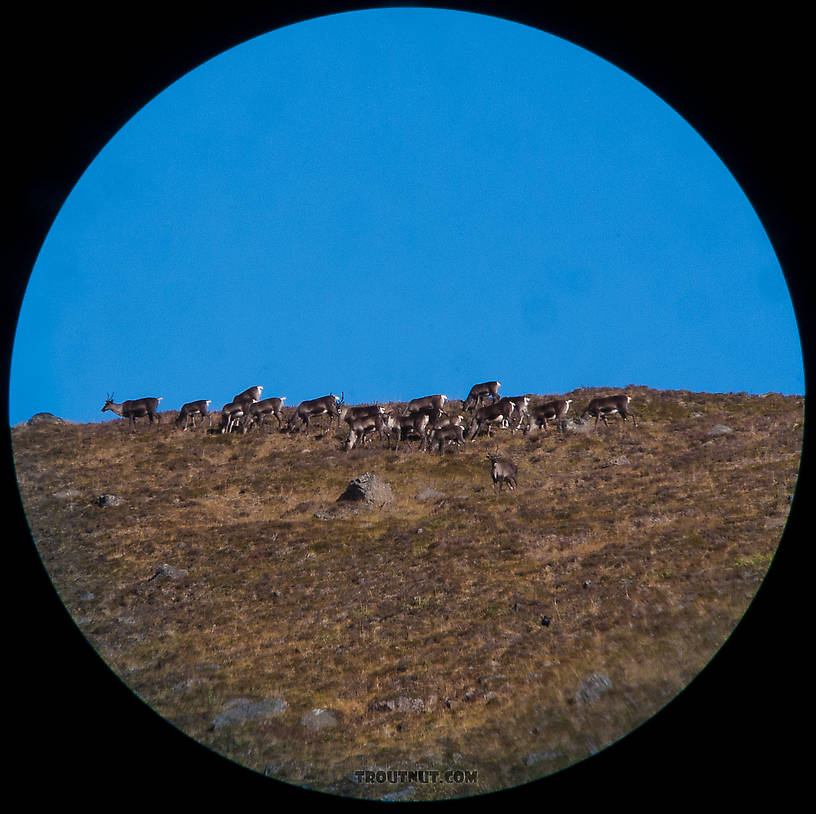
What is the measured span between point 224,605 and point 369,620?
4.78 m

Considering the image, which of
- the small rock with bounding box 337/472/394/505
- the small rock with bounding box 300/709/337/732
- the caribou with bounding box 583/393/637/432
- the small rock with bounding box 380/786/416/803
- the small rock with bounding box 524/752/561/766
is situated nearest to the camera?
the small rock with bounding box 380/786/416/803

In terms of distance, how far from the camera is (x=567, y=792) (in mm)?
5602

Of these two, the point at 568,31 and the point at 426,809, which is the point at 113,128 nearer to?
the point at 568,31

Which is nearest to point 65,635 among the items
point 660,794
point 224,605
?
point 660,794

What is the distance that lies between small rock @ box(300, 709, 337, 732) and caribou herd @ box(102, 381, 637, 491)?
23387 millimetres

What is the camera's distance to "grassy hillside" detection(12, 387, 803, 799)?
1506cm

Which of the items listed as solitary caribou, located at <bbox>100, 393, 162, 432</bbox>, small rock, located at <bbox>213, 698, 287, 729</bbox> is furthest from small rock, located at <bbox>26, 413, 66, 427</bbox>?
Answer: small rock, located at <bbox>213, 698, 287, 729</bbox>

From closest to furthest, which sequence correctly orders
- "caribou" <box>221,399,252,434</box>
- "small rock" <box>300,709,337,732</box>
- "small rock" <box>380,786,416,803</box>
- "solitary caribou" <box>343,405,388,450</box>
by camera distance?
"small rock" <box>380,786,416,803</box> → "small rock" <box>300,709,337,732</box> → "solitary caribou" <box>343,405,388,450</box> → "caribou" <box>221,399,252,434</box>

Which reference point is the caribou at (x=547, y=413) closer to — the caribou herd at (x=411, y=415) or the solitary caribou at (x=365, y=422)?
the caribou herd at (x=411, y=415)

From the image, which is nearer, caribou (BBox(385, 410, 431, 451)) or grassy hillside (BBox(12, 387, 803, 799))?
grassy hillside (BBox(12, 387, 803, 799))

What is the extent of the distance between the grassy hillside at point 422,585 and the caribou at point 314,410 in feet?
22.5

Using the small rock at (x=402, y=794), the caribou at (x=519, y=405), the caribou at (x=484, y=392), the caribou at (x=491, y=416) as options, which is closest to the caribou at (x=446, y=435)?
the caribou at (x=491, y=416)

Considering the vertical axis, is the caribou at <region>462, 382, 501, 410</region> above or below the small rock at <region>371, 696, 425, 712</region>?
above

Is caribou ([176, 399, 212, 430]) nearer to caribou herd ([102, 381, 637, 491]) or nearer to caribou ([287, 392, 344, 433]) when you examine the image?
caribou herd ([102, 381, 637, 491])
